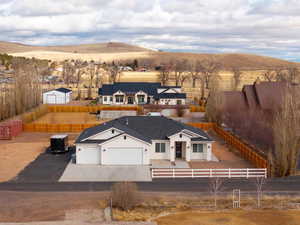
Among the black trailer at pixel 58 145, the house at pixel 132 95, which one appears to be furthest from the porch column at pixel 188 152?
the house at pixel 132 95

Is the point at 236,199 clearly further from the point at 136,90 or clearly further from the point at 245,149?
the point at 136,90

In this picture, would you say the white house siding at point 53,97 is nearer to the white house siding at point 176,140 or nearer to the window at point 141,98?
the window at point 141,98

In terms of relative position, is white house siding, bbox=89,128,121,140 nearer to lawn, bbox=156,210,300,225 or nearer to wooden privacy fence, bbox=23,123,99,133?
lawn, bbox=156,210,300,225

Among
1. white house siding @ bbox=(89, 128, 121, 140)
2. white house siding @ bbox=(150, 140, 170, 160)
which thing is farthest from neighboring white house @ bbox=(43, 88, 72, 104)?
white house siding @ bbox=(150, 140, 170, 160)

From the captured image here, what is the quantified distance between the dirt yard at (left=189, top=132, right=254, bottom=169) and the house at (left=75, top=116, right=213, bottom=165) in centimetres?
111

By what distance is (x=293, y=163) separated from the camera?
89.9 feet

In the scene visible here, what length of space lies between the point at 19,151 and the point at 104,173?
11362 millimetres

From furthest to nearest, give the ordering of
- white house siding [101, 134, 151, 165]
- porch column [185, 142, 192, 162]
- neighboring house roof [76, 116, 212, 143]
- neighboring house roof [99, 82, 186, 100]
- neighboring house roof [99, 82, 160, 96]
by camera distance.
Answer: neighboring house roof [99, 82, 160, 96] < neighboring house roof [99, 82, 186, 100] < porch column [185, 142, 192, 162] < neighboring house roof [76, 116, 212, 143] < white house siding [101, 134, 151, 165]

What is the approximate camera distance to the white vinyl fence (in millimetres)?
27281

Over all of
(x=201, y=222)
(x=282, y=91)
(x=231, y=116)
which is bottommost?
(x=201, y=222)

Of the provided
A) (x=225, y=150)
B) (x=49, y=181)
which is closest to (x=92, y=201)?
(x=49, y=181)

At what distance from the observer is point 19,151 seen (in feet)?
117

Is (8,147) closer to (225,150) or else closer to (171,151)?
(171,151)

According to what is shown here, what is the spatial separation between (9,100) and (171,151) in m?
30.0
